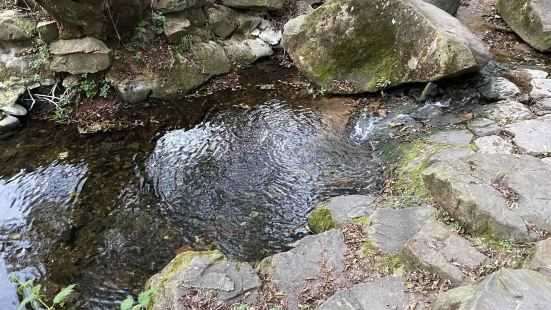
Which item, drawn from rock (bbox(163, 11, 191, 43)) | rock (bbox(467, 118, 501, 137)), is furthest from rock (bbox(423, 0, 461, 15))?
rock (bbox(163, 11, 191, 43))

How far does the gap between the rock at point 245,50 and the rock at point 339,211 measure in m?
5.76

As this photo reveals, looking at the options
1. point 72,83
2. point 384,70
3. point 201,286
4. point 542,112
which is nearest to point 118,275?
point 201,286

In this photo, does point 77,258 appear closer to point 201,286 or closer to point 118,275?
point 118,275

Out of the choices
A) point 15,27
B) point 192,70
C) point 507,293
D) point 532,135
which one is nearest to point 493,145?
point 532,135

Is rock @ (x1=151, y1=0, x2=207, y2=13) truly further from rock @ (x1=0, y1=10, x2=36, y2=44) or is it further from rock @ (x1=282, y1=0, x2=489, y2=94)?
rock @ (x1=0, y1=10, x2=36, y2=44)

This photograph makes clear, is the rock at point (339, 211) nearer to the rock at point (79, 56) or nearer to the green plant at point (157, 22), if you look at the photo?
the rock at point (79, 56)

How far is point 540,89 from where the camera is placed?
24.2 ft

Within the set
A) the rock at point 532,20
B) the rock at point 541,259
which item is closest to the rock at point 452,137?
the rock at point 541,259

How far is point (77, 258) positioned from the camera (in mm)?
5410

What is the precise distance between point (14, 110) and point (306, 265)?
7.02m

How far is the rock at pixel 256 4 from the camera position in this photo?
10.7 metres

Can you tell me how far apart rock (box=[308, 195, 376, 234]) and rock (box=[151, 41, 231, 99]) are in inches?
194

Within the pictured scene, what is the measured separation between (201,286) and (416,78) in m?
5.71

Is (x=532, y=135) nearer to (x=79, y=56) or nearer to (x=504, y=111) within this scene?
(x=504, y=111)
